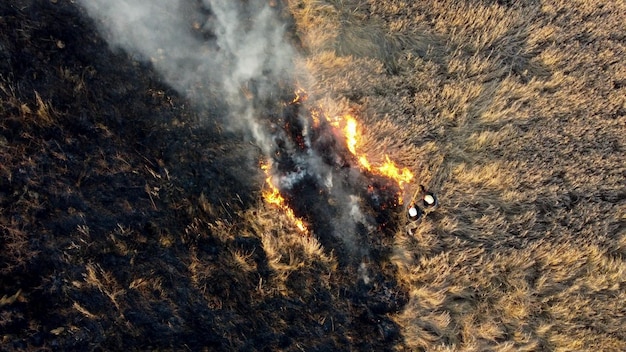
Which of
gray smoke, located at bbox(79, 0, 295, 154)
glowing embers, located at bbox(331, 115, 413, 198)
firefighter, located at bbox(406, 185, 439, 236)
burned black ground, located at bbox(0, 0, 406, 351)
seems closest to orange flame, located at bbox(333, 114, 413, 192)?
glowing embers, located at bbox(331, 115, 413, 198)

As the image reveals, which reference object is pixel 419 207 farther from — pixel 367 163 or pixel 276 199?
pixel 276 199

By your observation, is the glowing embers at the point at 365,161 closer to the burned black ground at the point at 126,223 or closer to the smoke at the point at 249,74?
the smoke at the point at 249,74

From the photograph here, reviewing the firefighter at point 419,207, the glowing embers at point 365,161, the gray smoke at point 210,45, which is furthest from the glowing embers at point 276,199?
the firefighter at point 419,207

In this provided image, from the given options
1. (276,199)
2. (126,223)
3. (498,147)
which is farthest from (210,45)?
(498,147)

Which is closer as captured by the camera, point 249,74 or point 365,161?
point 249,74

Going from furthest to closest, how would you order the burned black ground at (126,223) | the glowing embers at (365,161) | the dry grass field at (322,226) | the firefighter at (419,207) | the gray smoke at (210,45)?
the glowing embers at (365,161)
the firefighter at (419,207)
the gray smoke at (210,45)
the dry grass field at (322,226)
the burned black ground at (126,223)

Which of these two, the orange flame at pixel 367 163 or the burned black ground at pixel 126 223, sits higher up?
the orange flame at pixel 367 163

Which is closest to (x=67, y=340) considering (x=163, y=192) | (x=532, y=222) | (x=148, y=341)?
(x=148, y=341)
